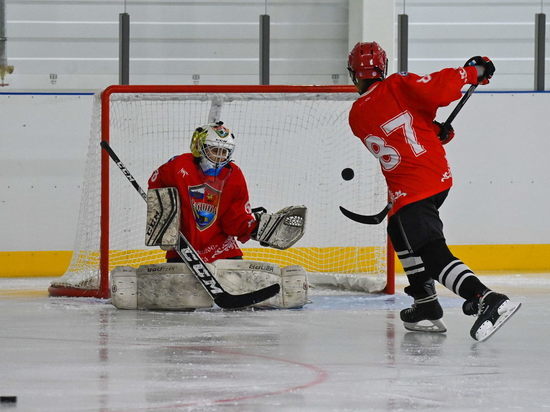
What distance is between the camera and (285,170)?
23.3ft

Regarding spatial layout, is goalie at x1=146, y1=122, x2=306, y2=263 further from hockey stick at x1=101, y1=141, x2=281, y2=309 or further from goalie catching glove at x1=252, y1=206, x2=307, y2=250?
hockey stick at x1=101, y1=141, x2=281, y2=309

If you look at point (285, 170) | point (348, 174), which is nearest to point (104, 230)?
point (348, 174)

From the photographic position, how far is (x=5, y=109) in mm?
7219

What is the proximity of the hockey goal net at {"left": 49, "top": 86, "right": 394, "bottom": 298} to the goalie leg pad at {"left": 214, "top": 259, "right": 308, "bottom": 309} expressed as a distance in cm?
98

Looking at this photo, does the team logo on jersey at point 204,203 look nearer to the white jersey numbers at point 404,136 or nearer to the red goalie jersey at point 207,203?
the red goalie jersey at point 207,203

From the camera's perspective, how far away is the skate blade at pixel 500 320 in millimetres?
3988

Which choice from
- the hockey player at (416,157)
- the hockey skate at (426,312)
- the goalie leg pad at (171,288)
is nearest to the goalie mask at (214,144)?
the goalie leg pad at (171,288)

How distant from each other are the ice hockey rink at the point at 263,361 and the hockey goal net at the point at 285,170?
1.06 m

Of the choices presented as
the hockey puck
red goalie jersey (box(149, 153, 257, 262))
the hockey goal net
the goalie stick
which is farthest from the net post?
the goalie stick

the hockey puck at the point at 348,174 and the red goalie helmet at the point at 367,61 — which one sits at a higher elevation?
the red goalie helmet at the point at 367,61

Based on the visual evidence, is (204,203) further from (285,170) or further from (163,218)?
(285,170)

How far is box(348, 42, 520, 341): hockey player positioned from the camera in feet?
13.9

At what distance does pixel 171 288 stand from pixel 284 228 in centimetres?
60

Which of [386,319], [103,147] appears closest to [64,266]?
[103,147]
